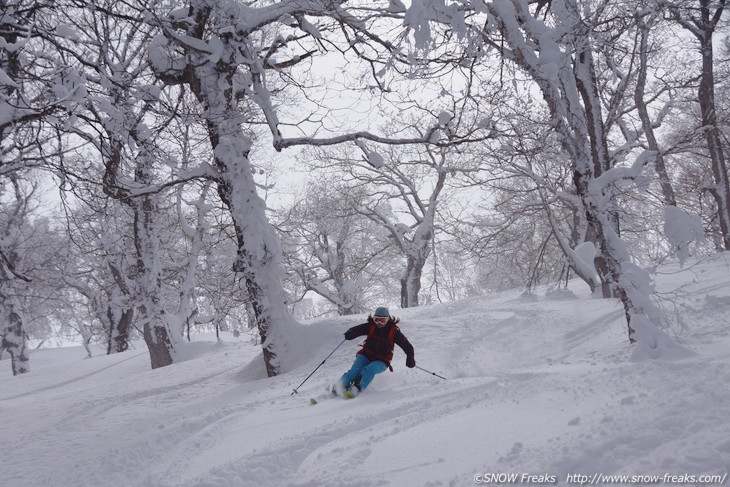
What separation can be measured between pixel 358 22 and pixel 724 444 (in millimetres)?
6004

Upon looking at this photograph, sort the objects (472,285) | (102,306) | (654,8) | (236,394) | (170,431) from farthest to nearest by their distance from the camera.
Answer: (472,285) < (102,306) < (236,394) < (654,8) < (170,431)

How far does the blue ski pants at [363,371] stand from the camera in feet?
17.2

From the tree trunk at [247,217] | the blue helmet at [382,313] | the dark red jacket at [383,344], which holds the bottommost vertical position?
the dark red jacket at [383,344]

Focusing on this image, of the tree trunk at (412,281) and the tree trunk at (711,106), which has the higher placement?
the tree trunk at (711,106)

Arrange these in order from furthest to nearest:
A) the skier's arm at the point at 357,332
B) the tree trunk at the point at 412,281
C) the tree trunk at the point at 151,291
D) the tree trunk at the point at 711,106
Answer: the tree trunk at the point at 412,281 → the tree trunk at the point at 711,106 → the tree trunk at the point at 151,291 → the skier's arm at the point at 357,332

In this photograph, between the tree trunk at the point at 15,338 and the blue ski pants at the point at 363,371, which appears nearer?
the blue ski pants at the point at 363,371

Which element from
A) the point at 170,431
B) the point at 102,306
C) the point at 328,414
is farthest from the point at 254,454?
the point at 102,306

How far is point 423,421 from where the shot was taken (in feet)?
11.8

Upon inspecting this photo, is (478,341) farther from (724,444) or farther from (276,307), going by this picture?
(724,444)

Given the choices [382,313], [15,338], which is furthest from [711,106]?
[15,338]

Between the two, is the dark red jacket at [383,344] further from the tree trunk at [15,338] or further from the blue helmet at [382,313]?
the tree trunk at [15,338]

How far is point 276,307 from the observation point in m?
7.26

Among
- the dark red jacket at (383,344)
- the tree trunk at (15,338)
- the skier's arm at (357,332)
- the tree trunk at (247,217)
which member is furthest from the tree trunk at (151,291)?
the tree trunk at (15,338)

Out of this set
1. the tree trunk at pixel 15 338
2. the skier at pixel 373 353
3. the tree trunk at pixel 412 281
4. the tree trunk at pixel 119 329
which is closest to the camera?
the skier at pixel 373 353
